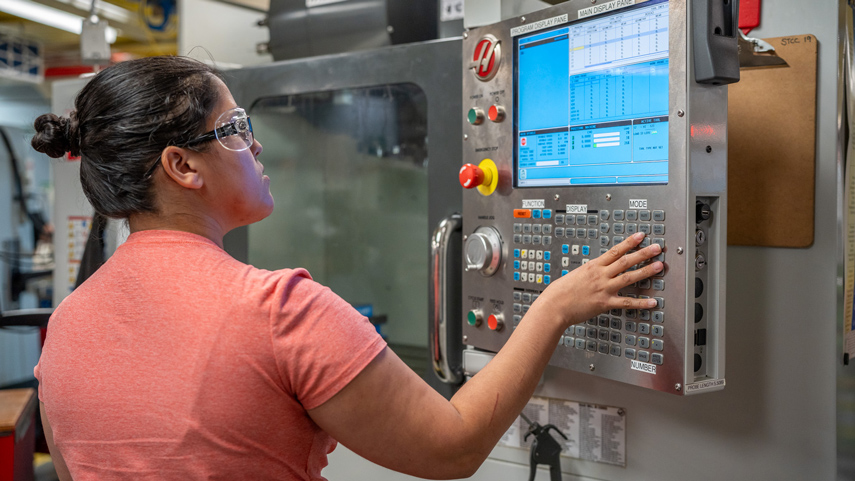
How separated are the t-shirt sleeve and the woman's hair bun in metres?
0.37

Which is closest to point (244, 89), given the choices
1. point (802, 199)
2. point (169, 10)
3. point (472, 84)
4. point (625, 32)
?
point (472, 84)

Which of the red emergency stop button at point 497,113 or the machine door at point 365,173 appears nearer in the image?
the red emergency stop button at point 497,113

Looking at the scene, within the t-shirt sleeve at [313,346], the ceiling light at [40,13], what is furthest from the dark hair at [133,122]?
the ceiling light at [40,13]

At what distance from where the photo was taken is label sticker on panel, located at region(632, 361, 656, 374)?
908 millimetres

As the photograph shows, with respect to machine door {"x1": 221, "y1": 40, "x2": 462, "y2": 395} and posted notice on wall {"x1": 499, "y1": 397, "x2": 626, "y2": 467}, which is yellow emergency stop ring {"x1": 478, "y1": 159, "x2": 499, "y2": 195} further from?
posted notice on wall {"x1": 499, "y1": 397, "x2": 626, "y2": 467}

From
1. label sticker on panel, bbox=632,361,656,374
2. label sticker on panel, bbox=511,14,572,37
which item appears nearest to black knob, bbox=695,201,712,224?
label sticker on panel, bbox=632,361,656,374

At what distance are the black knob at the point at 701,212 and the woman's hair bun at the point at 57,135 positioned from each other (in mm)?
824

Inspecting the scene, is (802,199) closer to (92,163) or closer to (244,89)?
(92,163)

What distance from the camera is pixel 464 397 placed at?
2.67ft

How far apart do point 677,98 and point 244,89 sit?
109 cm

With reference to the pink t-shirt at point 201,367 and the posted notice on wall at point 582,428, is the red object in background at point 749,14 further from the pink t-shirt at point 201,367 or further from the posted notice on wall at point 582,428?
the pink t-shirt at point 201,367

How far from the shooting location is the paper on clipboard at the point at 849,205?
0.99 m

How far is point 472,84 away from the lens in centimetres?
120

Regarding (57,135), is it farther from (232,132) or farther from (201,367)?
(201,367)
